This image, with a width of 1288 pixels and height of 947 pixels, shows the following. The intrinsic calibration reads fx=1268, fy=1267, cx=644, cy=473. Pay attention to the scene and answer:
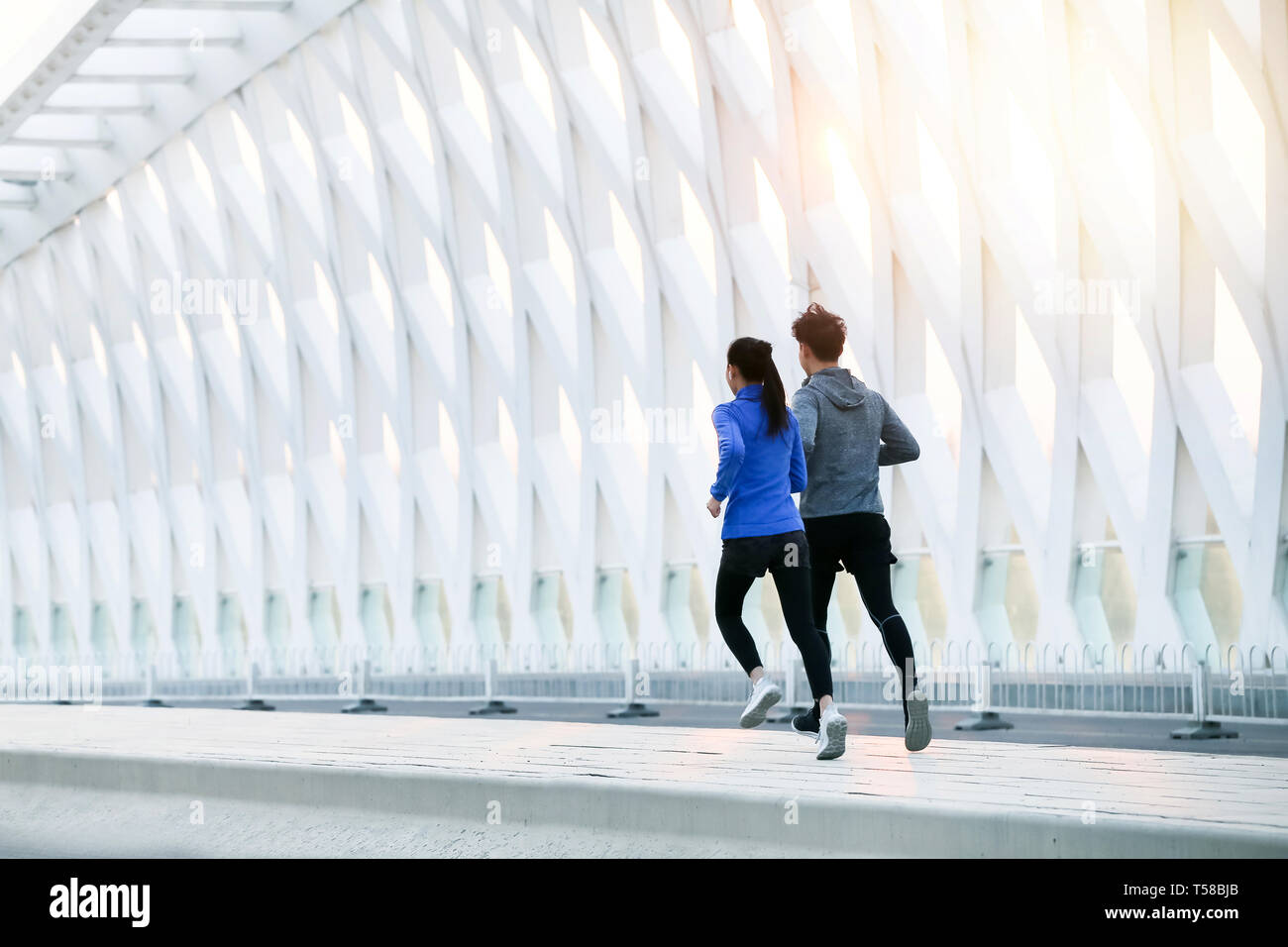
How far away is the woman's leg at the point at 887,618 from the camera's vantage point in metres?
5.80

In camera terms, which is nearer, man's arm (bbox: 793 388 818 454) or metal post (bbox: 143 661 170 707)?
man's arm (bbox: 793 388 818 454)

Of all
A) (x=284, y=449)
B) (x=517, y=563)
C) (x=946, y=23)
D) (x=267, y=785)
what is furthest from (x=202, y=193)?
(x=267, y=785)

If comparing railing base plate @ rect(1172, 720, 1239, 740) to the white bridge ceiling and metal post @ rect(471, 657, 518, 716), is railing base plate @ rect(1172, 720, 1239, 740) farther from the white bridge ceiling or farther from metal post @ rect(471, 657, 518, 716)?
the white bridge ceiling

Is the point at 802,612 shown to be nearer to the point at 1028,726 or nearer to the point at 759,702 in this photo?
the point at 759,702

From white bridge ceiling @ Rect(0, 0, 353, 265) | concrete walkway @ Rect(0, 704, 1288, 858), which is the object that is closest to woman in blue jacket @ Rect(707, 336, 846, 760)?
concrete walkway @ Rect(0, 704, 1288, 858)

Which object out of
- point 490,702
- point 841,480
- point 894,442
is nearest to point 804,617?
point 841,480

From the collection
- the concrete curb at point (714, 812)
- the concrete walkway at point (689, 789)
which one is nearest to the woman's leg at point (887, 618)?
the concrete walkway at point (689, 789)

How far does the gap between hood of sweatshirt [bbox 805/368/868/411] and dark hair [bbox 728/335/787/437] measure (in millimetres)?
194

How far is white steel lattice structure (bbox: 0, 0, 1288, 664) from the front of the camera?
18000 mm

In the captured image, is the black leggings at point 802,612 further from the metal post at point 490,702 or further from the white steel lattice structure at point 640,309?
the white steel lattice structure at point 640,309

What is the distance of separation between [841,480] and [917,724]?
3.92 ft

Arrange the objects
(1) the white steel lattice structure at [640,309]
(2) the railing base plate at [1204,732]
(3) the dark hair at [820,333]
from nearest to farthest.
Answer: (3) the dark hair at [820,333] → (2) the railing base plate at [1204,732] → (1) the white steel lattice structure at [640,309]

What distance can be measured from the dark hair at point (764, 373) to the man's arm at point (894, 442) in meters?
0.60
